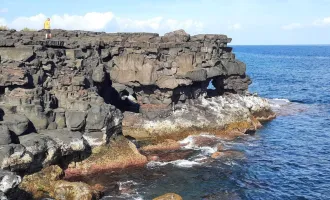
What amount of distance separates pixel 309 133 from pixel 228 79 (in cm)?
1514

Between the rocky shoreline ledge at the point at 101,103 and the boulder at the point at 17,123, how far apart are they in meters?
0.09

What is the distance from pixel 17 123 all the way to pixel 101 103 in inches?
377

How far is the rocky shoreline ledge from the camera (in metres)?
31.5

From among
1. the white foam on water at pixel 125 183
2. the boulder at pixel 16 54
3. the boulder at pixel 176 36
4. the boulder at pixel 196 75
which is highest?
the boulder at pixel 176 36

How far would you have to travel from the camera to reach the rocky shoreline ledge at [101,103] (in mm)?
31531

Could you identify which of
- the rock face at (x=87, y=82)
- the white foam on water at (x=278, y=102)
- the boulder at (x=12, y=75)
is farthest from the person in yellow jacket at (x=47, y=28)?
the white foam on water at (x=278, y=102)

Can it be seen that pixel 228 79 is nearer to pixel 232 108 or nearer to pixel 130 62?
pixel 232 108

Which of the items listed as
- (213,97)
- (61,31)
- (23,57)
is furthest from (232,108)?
(23,57)

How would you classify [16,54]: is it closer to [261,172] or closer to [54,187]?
[54,187]

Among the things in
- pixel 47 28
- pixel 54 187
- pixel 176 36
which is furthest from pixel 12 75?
pixel 176 36

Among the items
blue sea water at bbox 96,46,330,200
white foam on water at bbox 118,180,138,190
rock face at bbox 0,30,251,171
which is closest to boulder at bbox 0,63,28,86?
rock face at bbox 0,30,251,171

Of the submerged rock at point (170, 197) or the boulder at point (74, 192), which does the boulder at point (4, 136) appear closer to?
the boulder at point (74, 192)

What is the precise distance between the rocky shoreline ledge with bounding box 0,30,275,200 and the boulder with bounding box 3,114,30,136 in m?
0.09

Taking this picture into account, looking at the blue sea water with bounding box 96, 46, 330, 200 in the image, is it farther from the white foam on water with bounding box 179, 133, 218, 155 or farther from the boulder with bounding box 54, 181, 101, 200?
the white foam on water with bounding box 179, 133, 218, 155
